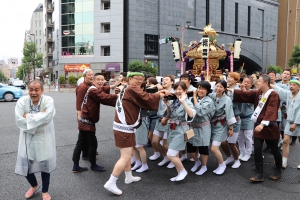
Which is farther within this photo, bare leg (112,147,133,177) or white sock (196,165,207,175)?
white sock (196,165,207,175)

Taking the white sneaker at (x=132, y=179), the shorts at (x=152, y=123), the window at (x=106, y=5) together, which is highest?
the window at (x=106, y=5)

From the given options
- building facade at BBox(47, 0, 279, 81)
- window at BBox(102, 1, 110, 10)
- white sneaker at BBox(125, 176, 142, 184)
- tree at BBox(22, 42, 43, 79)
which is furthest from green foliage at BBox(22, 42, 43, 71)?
white sneaker at BBox(125, 176, 142, 184)

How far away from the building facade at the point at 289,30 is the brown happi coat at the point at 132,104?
210 ft

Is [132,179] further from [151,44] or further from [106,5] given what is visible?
[106,5]

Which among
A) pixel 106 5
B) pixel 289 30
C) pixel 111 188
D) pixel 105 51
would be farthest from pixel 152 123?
pixel 289 30

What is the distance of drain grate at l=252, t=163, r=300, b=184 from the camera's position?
472cm

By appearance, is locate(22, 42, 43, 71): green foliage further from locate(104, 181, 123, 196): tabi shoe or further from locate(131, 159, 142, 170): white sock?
locate(104, 181, 123, 196): tabi shoe

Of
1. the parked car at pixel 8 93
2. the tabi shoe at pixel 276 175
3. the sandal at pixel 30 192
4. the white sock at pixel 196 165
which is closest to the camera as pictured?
the sandal at pixel 30 192

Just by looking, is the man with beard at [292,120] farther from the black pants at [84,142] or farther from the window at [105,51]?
the window at [105,51]

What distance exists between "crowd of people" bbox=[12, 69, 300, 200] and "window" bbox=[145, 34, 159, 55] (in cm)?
3556

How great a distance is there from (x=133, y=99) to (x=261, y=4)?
57.8 meters

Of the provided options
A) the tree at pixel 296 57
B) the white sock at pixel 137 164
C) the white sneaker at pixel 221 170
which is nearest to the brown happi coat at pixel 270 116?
the white sneaker at pixel 221 170

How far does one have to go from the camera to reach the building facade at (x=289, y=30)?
60625 millimetres

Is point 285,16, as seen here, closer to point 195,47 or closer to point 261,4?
point 261,4
